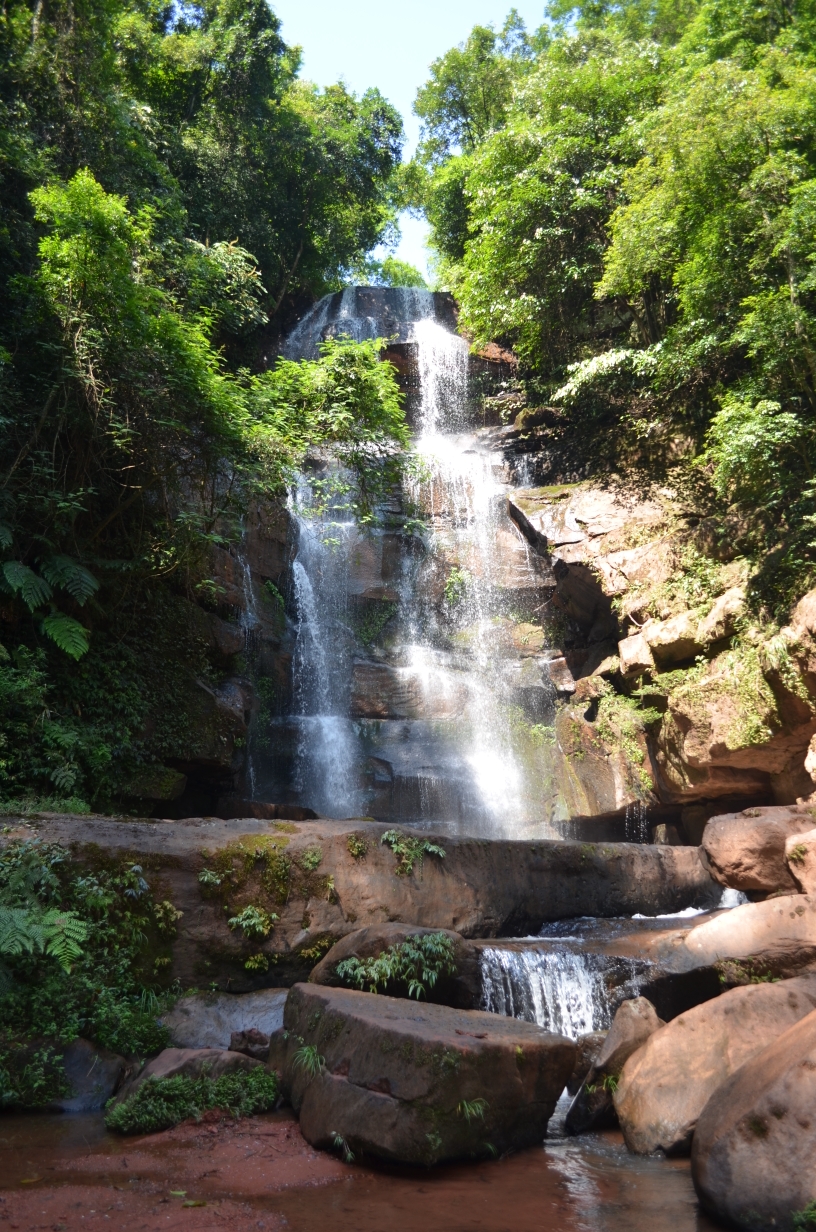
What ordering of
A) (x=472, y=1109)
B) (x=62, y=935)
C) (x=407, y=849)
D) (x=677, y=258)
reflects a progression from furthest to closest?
(x=677, y=258) < (x=407, y=849) < (x=62, y=935) < (x=472, y=1109)

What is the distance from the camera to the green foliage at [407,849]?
26.3 feet

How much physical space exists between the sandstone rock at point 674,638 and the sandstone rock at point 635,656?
0.16 m

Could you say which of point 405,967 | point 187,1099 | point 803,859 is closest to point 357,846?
point 405,967

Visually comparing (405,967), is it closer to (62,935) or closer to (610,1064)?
(610,1064)

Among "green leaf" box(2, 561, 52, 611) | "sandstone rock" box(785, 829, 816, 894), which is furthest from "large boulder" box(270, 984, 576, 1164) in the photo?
"green leaf" box(2, 561, 52, 611)

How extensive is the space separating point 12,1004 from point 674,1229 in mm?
4375

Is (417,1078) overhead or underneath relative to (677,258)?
underneath

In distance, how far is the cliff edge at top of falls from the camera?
1092 centimetres

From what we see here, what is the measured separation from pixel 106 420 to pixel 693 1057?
937 cm

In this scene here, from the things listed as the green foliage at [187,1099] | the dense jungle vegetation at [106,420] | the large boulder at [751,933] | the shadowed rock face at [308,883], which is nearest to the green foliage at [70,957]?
the shadowed rock face at [308,883]

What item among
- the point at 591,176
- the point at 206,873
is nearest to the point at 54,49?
the point at 591,176

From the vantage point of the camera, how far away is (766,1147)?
3693 millimetres

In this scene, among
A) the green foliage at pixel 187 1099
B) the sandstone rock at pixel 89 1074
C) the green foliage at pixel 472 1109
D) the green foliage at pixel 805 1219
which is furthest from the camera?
the sandstone rock at pixel 89 1074

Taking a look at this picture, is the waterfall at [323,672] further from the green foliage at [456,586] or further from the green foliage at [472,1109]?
the green foliage at [472,1109]
